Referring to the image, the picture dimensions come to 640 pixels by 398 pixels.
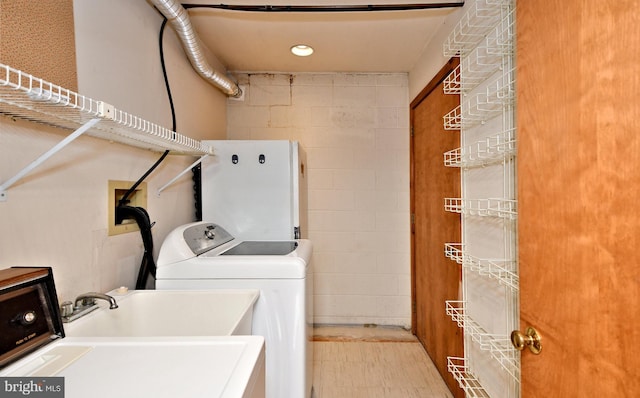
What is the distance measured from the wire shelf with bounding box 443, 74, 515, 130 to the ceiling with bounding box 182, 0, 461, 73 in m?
0.83

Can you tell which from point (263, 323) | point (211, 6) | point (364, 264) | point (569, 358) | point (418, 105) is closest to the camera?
point (569, 358)

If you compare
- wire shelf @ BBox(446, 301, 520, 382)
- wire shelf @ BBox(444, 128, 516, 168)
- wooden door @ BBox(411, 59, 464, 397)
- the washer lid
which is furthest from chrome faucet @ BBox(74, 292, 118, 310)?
wooden door @ BBox(411, 59, 464, 397)

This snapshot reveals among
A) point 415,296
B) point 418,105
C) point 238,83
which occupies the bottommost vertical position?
point 415,296

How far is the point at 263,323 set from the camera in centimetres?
141

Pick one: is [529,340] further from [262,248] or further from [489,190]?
[262,248]

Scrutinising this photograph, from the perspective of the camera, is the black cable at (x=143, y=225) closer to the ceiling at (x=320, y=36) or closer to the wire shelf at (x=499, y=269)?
the ceiling at (x=320, y=36)

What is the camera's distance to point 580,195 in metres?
0.67

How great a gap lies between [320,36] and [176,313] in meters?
2.09

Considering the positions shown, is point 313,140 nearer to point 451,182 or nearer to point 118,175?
point 451,182

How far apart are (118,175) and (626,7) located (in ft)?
5.72

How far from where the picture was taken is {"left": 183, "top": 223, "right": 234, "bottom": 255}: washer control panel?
156cm

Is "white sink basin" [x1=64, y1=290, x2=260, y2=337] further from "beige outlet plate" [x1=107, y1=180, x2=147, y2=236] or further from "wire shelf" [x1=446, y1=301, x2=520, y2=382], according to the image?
"wire shelf" [x1=446, y1=301, x2=520, y2=382]

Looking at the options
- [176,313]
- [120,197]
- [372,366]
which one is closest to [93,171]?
[120,197]

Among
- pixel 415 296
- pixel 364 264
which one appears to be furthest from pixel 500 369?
pixel 364 264
